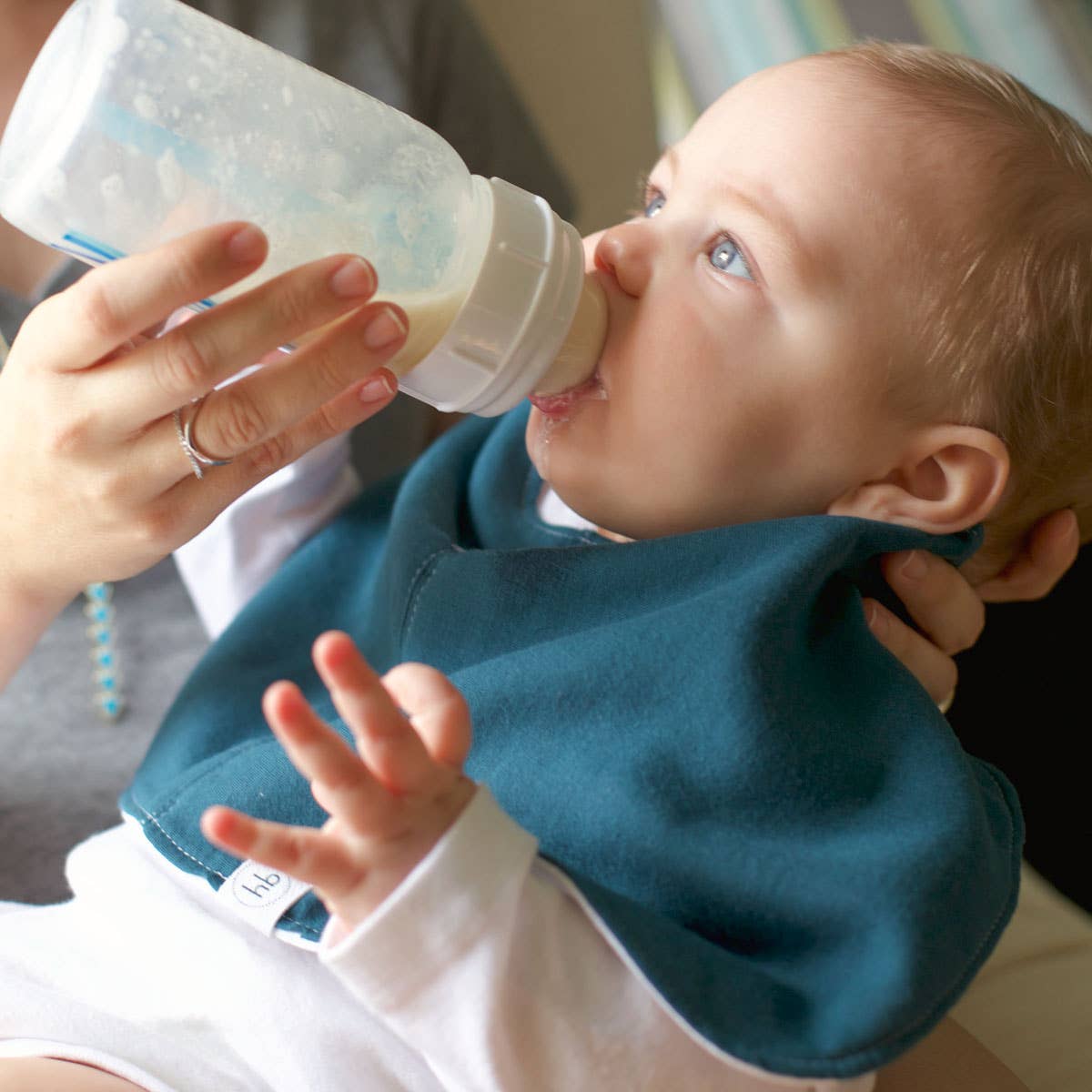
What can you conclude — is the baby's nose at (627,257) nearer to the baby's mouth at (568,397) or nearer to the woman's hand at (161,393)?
the baby's mouth at (568,397)

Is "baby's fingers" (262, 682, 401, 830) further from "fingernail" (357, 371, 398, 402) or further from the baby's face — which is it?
the baby's face

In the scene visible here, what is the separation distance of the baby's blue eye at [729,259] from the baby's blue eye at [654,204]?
7cm

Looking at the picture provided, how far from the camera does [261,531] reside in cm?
123

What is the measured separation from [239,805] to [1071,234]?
29.6 inches

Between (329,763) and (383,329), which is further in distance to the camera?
(383,329)

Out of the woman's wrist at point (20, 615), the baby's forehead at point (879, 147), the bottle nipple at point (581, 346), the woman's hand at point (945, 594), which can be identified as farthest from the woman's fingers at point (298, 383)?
the woman's hand at point (945, 594)

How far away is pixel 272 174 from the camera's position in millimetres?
703

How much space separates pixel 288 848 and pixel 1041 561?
0.71 m

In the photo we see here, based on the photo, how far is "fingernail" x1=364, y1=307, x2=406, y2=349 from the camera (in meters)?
0.67

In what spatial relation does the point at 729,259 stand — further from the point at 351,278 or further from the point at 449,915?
the point at 449,915

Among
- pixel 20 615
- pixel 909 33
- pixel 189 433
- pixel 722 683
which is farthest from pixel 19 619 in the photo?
pixel 909 33

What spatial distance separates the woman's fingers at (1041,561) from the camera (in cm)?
98

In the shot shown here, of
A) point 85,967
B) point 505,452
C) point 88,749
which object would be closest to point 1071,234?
point 505,452

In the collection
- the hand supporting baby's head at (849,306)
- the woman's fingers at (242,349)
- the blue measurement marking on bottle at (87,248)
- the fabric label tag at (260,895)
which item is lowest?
the fabric label tag at (260,895)
